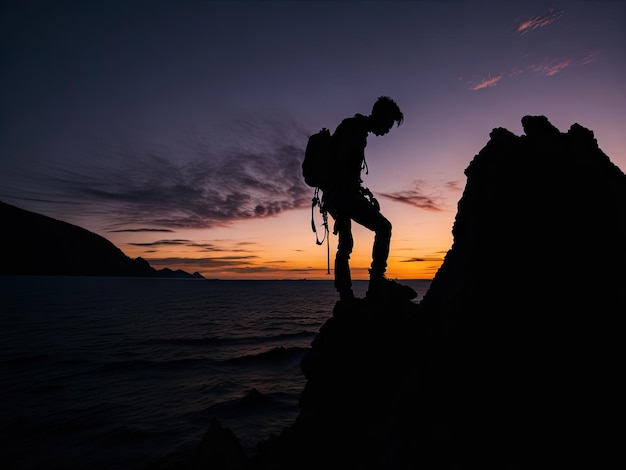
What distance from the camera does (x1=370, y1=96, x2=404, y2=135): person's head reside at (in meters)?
5.03

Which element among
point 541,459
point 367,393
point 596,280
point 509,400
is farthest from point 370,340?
point 596,280

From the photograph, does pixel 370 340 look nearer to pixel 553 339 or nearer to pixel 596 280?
pixel 553 339

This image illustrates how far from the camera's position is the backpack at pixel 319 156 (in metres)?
5.41

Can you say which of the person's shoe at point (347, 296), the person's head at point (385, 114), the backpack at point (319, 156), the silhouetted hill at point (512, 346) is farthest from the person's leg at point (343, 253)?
the person's head at point (385, 114)

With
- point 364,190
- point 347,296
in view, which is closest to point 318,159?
point 364,190

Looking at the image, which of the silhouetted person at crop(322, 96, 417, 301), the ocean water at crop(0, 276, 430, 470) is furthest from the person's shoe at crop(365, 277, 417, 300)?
the ocean water at crop(0, 276, 430, 470)

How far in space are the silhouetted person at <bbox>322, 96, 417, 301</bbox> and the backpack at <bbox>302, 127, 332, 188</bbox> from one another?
5.8 inches

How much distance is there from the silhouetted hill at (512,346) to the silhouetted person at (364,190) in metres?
0.86

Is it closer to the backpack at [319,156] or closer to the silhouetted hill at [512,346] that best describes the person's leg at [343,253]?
the backpack at [319,156]

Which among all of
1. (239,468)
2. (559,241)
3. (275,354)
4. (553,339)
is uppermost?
(559,241)

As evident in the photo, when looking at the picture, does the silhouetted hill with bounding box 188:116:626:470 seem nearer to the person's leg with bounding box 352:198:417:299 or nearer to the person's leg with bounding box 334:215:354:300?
the person's leg with bounding box 352:198:417:299

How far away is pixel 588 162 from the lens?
12.5 feet

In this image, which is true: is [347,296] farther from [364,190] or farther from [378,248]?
[364,190]

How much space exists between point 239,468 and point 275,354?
17.2 meters
